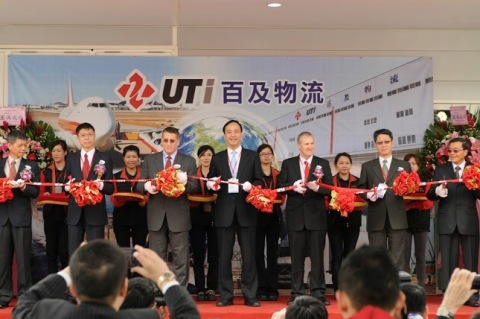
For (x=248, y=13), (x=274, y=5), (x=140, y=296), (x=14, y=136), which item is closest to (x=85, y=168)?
(x=14, y=136)

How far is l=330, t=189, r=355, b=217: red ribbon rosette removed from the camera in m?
7.06

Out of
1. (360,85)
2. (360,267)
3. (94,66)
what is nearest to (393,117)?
(360,85)

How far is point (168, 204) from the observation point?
7.17 m

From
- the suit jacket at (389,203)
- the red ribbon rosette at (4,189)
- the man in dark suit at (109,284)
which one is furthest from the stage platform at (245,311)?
the man in dark suit at (109,284)

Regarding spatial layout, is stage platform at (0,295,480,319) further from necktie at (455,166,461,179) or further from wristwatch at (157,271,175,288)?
wristwatch at (157,271,175,288)

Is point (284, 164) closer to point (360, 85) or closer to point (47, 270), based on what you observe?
point (360, 85)

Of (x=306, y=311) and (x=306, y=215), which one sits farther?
(x=306, y=215)

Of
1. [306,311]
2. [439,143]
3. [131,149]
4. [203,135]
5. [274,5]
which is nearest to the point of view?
[306,311]

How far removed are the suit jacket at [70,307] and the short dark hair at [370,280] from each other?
17.2 inches

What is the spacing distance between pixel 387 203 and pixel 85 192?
2.48 metres

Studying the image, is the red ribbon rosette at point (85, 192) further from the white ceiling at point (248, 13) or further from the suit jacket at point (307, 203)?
the white ceiling at point (248, 13)

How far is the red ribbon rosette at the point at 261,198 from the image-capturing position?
274 inches

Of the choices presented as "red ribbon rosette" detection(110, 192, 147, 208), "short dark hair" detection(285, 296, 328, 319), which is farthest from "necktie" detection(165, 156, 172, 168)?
"short dark hair" detection(285, 296, 328, 319)

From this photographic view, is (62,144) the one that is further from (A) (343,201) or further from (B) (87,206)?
(A) (343,201)
